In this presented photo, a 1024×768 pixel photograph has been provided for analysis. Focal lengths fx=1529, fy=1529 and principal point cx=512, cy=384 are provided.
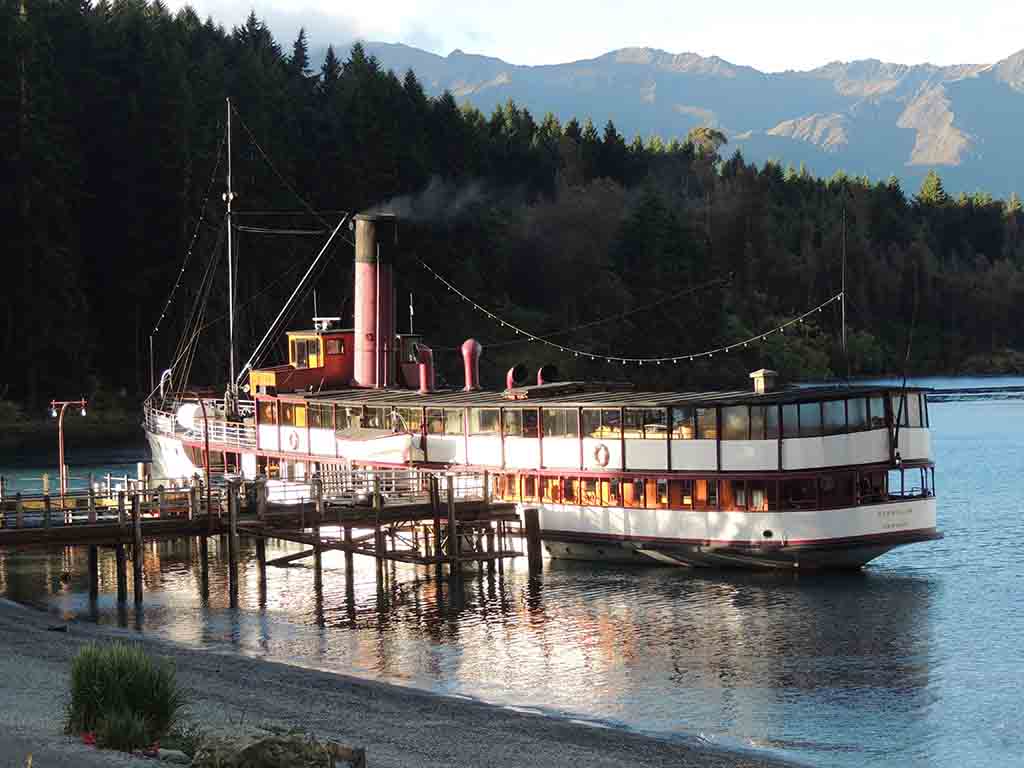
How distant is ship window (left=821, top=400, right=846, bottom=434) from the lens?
5225 centimetres

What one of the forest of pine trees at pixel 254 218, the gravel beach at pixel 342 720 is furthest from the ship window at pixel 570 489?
the forest of pine trees at pixel 254 218

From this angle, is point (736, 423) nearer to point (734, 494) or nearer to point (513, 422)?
point (734, 494)

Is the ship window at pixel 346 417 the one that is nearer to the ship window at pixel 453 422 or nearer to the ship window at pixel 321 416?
the ship window at pixel 321 416

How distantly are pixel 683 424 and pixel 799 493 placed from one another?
466 cm

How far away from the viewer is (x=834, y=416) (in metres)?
52.5

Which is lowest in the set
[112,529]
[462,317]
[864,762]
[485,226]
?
[864,762]

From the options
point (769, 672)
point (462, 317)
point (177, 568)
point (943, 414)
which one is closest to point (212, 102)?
point (462, 317)

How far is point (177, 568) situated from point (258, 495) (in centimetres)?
858

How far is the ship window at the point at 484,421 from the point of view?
5862 cm

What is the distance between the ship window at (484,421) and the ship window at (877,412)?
14.0m

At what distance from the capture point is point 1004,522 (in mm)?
69188

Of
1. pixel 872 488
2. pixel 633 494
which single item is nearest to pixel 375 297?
pixel 633 494

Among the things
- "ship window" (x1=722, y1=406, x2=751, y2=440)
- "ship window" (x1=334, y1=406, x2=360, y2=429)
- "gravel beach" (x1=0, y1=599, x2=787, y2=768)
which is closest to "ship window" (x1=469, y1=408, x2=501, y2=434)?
"ship window" (x1=334, y1=406, x2=360, y2=429)

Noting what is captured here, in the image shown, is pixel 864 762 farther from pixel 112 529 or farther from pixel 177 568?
pixel 177 568
